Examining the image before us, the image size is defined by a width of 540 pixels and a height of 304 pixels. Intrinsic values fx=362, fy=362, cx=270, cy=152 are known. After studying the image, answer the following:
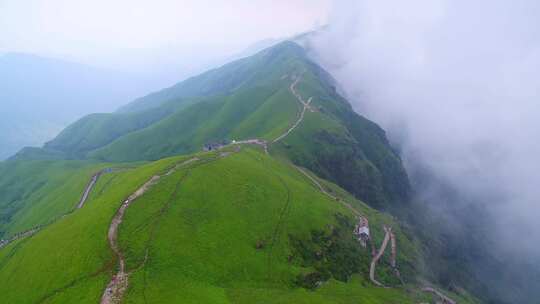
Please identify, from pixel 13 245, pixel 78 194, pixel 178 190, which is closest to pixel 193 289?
pixel 178 190

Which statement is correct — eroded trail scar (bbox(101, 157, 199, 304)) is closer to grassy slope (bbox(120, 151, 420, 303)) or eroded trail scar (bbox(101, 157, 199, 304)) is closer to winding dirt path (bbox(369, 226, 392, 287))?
→ grassy slope (bbox(120, 151, 420, 303))

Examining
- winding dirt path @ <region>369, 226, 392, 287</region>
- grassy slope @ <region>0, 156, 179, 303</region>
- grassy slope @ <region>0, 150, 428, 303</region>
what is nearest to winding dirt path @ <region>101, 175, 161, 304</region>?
grassy slope @ <region>0, 156, 179, 303</region>

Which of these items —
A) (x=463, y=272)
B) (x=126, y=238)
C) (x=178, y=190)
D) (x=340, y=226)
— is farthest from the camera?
(x=463, y=272)

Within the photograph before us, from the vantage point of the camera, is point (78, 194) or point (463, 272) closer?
point (78, 194)

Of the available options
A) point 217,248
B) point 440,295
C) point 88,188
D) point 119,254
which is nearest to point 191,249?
point 217,248

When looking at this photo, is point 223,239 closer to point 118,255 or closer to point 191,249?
point 191,249

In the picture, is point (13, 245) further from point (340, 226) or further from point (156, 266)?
point (340, 226)
